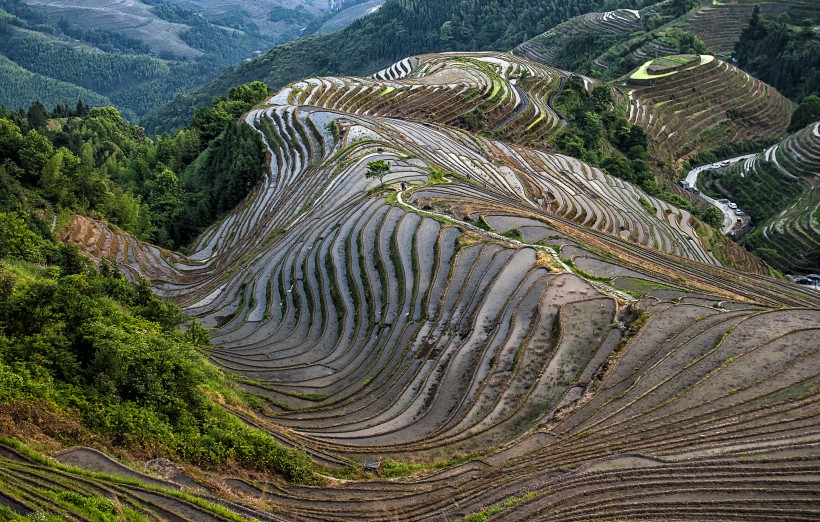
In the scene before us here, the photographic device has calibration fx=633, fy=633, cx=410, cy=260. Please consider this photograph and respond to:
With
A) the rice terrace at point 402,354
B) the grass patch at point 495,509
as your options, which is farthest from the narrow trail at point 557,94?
the grass patch at point 495,509

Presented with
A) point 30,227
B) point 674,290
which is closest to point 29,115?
point 30,227

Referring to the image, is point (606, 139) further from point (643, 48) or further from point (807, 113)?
point (643, 48)

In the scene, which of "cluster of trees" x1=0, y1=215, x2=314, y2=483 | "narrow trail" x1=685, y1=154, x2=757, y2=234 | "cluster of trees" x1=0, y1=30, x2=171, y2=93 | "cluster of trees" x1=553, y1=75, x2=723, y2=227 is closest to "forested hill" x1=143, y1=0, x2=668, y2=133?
"cluster of trees" x1=0, y1=30, x2=171, y2=93

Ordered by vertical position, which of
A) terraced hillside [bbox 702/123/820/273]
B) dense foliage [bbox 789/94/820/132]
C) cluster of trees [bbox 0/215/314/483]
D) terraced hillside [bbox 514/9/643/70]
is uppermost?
terraced hillside [bbox 514/9/643/70]

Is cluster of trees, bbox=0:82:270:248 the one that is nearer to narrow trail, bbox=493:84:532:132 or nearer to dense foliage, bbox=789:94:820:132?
narrow trail, bbox=493:84:532:132

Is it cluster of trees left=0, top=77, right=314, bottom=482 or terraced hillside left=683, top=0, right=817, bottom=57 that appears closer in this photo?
cluster of trees left=0, top=77, right=314, bottom=482

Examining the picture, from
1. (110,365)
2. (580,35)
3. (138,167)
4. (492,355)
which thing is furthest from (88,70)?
(110,365)

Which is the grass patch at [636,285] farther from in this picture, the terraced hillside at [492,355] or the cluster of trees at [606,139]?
the cluster of trees at [606,139]
